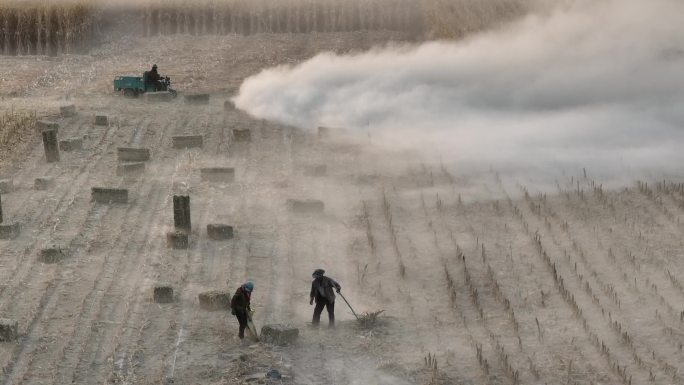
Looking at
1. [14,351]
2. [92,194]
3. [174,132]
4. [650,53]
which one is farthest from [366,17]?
[14,351]

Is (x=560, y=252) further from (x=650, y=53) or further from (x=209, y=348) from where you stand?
(x=650, y=53)

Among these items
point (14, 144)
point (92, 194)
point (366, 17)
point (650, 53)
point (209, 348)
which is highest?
point (366, 17)

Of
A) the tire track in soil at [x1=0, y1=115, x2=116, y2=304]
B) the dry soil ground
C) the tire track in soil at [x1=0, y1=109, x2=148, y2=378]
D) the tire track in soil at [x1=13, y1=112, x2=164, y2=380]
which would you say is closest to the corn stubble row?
the dry soil ground

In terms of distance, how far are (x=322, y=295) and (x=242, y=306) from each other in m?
1.40

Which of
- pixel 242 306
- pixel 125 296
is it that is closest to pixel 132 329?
pixel 125 296

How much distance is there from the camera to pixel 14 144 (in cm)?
2923

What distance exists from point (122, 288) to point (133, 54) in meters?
20.6

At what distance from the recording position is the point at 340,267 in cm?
2192

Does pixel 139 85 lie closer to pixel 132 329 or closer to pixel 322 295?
pixel 132 329

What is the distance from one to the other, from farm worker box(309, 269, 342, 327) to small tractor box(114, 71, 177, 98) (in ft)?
51.2

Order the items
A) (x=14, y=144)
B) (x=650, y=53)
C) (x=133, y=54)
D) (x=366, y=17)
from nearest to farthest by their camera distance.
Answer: (x=14, y=144)
(x=650, y=53)
(x=133, y=54)
(x=366, y=17)

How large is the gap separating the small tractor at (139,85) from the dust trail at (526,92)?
7.51 ft

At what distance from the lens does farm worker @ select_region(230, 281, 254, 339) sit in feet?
61.1

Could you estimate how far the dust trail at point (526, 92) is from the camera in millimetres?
28719
